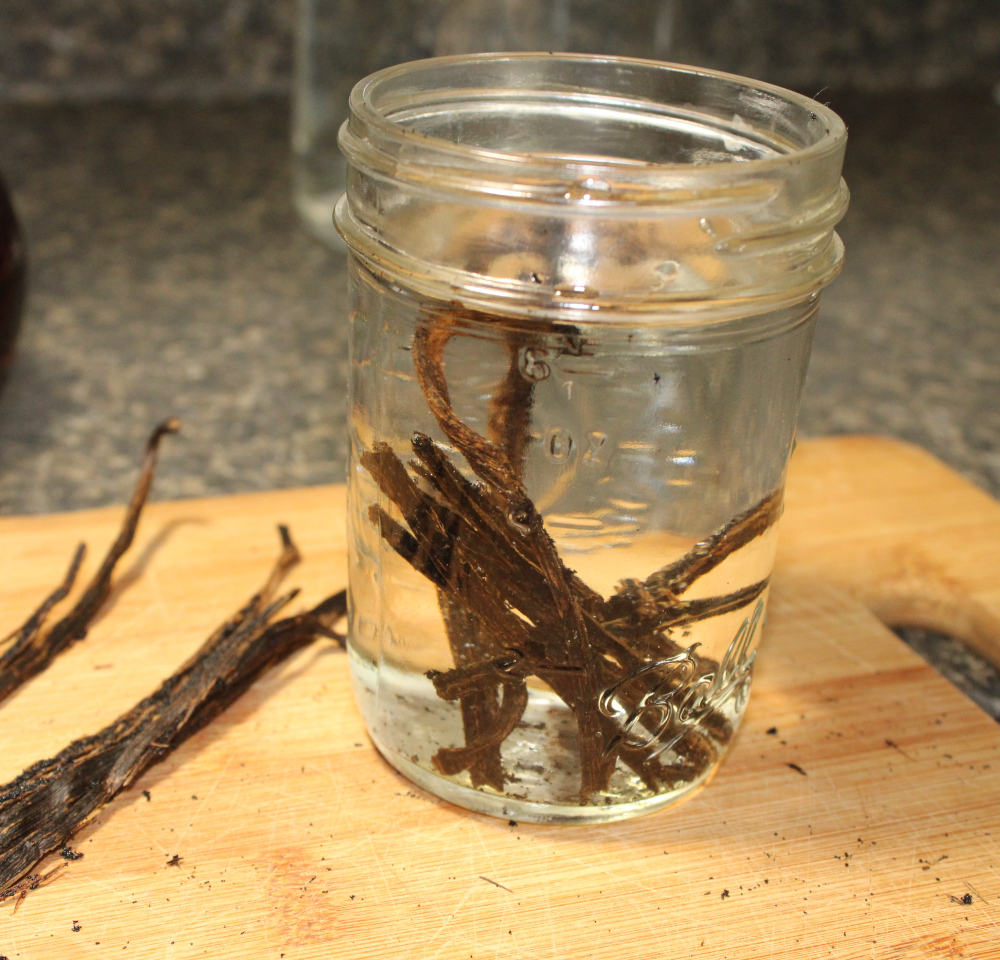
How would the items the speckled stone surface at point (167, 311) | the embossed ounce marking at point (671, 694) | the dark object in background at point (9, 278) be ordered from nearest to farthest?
the embossed ounce marking at point (671, 694) < the dark object in background at point (9, 278) < the speckled stone surface at point (167, 311)

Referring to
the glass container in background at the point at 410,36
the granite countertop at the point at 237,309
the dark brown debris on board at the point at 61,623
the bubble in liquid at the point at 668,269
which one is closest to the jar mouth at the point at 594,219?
the bubble in liquid at the point at 668,269

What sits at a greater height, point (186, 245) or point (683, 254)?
point (683, 254)

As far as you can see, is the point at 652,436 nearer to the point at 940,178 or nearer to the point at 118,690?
the point at 118,690

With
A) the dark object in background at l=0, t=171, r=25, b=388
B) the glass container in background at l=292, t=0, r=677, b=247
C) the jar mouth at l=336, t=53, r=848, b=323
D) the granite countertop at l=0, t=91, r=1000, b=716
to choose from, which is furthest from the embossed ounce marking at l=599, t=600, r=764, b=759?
the glass container in background at l=292, t=0, r=677, b=247

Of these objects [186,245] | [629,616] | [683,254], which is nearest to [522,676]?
[629,616]

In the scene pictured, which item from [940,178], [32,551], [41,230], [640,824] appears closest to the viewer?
[640,824]

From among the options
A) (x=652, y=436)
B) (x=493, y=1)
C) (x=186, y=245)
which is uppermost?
(x=493, y=1)

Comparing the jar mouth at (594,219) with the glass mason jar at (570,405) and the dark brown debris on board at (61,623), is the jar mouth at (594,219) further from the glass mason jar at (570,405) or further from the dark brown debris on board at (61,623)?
the dark brown debris on board at (61,623)
